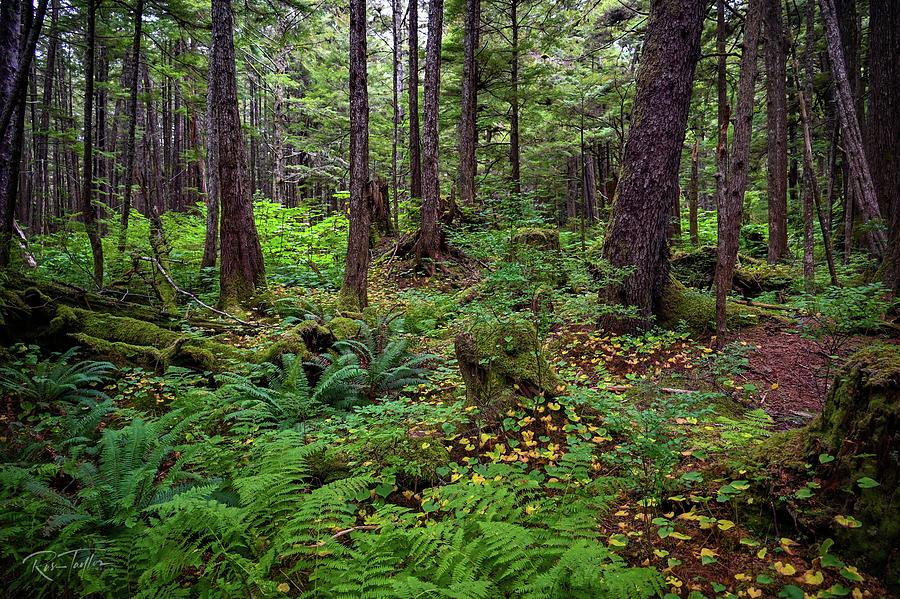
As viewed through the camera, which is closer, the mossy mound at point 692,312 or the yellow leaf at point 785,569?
the yellow leaf at point 785,569

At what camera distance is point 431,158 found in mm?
11312

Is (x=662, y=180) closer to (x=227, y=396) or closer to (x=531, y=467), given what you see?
(x=531, y=467)

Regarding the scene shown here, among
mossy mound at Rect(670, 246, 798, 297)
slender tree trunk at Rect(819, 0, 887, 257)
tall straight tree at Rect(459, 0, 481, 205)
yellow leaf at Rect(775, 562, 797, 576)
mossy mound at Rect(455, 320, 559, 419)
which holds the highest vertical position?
tall straight tree at Rect(459, 0, 481, 205)

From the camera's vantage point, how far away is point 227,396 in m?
4.52

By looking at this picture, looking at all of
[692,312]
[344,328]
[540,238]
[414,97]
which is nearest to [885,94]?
[692,312]

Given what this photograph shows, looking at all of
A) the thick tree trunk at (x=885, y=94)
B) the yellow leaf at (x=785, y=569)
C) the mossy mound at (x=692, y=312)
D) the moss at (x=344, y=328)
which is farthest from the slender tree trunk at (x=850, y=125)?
the moss at (x=344, y=328)

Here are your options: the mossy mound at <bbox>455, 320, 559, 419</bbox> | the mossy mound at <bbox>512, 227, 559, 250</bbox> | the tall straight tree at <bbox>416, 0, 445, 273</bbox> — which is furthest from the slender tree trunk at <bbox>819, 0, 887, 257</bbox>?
the tall straight tree at <bbox>416, 0, 445, 273</bbox>

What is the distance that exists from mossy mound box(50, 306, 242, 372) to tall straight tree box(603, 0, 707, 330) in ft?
18.4

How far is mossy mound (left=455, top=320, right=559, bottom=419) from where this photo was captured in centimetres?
399

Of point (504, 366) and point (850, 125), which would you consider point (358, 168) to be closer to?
point (504, 366)

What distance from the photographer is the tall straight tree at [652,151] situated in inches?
215

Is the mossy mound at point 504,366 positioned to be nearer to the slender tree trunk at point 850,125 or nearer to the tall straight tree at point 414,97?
the slender tree trunk at point 850,125

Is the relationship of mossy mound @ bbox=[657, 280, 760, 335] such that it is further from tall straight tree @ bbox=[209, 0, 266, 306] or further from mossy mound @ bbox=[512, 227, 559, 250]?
tall straight tree @ bbox=[209, 0, 266, 306]
